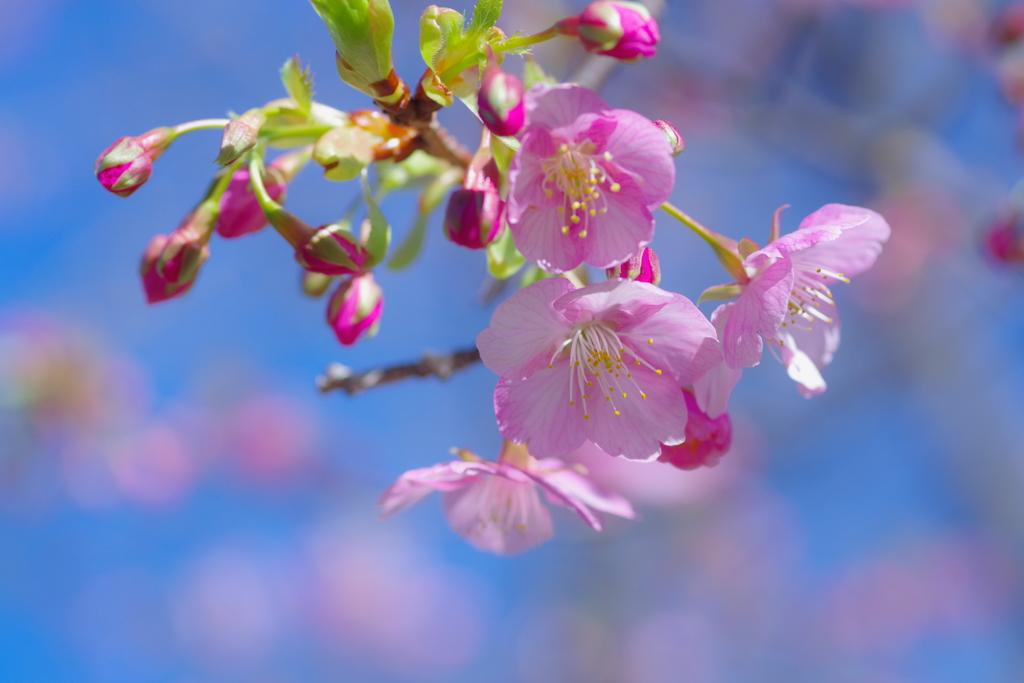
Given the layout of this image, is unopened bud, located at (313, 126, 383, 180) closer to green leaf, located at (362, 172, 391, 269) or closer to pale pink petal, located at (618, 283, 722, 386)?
green leaf, located at (362, 172, 391, 269)

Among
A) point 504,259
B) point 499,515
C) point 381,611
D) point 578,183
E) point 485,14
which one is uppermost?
point 485,14

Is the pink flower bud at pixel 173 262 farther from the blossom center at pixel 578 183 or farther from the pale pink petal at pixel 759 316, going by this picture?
the pale pink petal at pixel 759 316

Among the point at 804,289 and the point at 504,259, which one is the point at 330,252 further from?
the point at 804,289

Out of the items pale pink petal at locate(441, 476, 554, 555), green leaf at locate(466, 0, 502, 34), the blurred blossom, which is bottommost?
the blurred blossom

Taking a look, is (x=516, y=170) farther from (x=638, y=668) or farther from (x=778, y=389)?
(x=638, y=668)

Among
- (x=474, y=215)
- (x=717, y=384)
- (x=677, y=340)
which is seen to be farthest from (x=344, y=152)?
(x=717, y=384)

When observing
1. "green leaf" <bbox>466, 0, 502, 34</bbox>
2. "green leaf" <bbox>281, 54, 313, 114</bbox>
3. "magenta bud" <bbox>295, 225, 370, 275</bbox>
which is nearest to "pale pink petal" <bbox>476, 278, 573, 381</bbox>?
"magenta bud" <bbox>295, 225, 370, 275</bbox>
